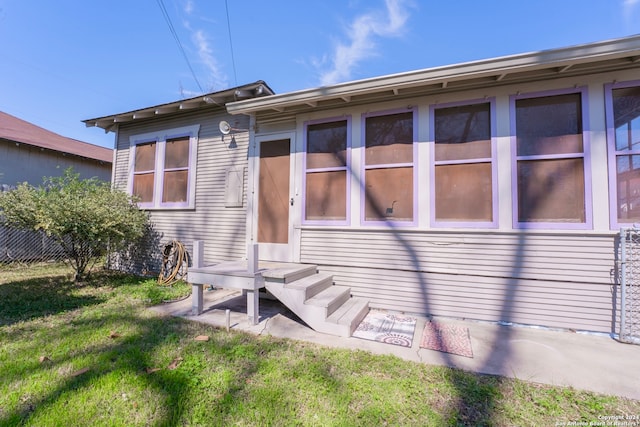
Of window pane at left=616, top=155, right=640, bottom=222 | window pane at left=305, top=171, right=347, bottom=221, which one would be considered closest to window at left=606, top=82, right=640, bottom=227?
window pane at left=616, top=155, right=640, bottom=222

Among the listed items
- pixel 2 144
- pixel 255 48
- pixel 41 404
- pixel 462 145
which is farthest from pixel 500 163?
pixel 2 144

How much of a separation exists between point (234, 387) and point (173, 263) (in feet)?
13.5

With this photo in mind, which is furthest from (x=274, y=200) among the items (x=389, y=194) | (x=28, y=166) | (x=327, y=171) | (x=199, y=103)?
(x=28, y=166)

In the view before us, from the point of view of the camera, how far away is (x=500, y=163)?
3326 millimetres

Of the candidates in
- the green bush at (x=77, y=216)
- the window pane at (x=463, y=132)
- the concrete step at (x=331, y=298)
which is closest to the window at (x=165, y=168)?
the green bush at (x=77, y=216)

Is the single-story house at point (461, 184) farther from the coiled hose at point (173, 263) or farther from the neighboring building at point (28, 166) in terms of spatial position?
the neighboring building at point (28, 166)

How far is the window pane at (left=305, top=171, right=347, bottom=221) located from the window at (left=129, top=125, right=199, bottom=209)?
2496mm

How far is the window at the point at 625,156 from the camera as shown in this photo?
117 inches

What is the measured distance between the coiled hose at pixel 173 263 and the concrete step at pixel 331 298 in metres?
3.04

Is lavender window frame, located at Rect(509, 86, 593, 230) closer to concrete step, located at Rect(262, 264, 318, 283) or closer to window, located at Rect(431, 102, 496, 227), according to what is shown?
window, located at Rect(431, 102, 496, 227)

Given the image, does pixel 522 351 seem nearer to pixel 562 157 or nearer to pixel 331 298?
pixel 331 298

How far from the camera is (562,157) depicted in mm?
3145

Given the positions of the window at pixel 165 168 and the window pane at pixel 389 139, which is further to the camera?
the window at pixel 165 168

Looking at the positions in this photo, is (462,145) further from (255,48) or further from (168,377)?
(255,48)
